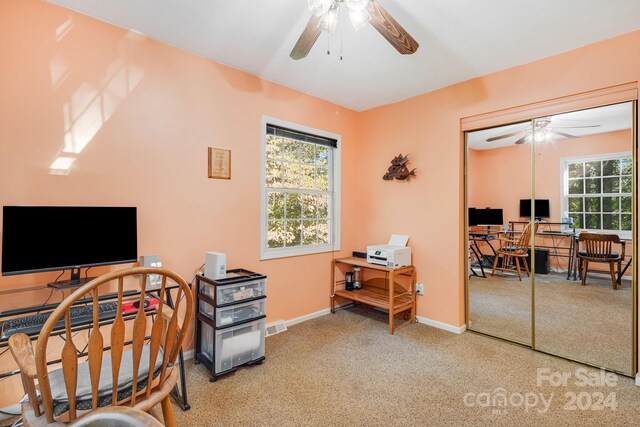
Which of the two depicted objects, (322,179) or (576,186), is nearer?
(576,186)

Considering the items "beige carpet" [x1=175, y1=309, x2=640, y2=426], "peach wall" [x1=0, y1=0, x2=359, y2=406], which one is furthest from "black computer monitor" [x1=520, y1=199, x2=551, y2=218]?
"peach wall" [x1=0, y1=0, x2=359, y2=406]

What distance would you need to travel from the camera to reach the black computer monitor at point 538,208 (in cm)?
275

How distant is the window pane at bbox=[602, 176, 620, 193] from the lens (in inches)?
94.7

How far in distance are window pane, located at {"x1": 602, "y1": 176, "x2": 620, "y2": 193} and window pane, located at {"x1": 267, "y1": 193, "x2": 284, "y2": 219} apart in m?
2.84

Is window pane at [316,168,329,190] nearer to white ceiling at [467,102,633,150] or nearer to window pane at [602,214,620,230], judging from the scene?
white ceiling at [467,102,633,150]

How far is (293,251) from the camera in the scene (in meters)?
3.42

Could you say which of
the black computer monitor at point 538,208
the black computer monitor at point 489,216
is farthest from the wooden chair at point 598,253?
the black computer monitor at point 489,216

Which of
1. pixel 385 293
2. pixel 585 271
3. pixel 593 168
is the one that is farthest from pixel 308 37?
pixel 585 271

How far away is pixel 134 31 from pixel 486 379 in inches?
146

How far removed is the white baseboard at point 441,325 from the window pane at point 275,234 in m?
1.76

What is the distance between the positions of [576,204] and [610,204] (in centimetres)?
21

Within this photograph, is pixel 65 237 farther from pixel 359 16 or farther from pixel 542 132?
pixel 542 132

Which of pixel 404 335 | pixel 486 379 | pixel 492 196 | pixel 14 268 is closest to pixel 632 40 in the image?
pixel 492 196

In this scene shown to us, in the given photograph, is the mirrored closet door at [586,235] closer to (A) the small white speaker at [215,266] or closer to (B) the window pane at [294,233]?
(B) the window pane at [294,233]
